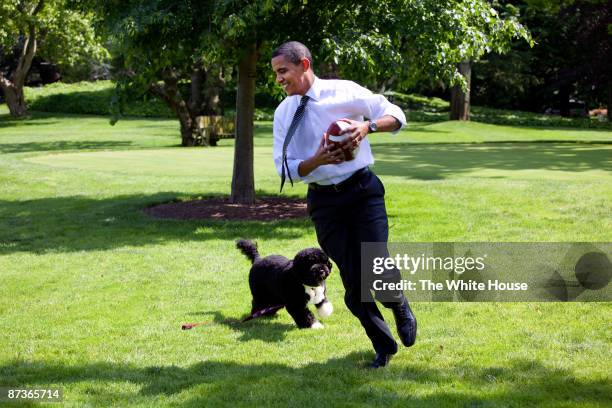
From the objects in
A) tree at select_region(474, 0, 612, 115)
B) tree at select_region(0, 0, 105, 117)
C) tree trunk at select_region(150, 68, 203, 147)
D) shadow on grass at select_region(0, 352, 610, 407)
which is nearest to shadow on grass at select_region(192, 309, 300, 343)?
shadow on grass at select_region(0, 352, 610, 407)

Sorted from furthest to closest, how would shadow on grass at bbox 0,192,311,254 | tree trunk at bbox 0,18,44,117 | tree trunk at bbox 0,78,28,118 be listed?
tree trunk at bbox 0,78,28,118 → tree trunk at bbox 0,18,44,117 → shadow on grass at bbox 0,192,311,254

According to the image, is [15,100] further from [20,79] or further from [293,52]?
[293,52]

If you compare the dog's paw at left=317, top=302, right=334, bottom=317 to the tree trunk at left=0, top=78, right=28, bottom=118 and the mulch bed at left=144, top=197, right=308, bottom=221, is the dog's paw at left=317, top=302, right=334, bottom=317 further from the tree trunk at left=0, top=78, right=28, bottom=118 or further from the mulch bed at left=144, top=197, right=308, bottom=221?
the tree trunk at left=0, top=78, right=28, bottom=118

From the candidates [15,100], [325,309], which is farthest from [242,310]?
[15,100]

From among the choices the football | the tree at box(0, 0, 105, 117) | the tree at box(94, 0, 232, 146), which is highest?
the tree at box(0, 0, 105, 117)

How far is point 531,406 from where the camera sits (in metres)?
5.09

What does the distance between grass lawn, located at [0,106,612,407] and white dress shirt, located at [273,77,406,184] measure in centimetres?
145

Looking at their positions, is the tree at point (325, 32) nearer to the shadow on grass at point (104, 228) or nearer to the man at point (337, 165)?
the shadow on grass at point (104, 228)

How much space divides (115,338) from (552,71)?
158 feet

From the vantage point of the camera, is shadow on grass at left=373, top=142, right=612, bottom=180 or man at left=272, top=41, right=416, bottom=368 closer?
man at left=272, top=41, right=416, bottom=368

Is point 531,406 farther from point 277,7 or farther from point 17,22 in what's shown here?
point 17,22

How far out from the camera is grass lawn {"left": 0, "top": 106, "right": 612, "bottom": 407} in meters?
5.62

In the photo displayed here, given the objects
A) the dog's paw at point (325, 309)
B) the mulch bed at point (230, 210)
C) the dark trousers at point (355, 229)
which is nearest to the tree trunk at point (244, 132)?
the mulch bed at point (230, 210)

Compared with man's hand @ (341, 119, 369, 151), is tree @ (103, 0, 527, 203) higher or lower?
higher
